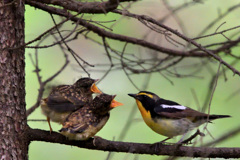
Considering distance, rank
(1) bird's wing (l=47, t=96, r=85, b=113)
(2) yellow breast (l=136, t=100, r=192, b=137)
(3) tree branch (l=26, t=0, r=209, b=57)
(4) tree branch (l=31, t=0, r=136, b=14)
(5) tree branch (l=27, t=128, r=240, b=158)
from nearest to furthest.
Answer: (4) tree branch (l=31, t=0, r=136, b=14), (5) tree branch (l=27, t=128, r=240, b=158), (1) bird's wing (l=47, t=96, r=85, b=113), (3) tree branch (l=26, t=0, r=209, b=57), (2) yellow breast (l=136, t=100, r=192, b=137)

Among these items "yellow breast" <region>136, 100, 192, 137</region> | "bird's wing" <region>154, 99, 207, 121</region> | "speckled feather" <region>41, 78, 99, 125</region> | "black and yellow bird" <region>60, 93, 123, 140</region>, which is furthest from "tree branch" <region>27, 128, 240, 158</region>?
"bird's wing" <region>154, 99, 207, 121</region>

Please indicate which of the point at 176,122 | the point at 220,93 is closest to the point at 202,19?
the point at 220,93

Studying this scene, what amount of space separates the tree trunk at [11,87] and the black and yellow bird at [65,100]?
0.31 metres

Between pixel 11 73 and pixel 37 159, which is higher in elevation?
pixel 37 159

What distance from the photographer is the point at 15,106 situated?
458 centimetres

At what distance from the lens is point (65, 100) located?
502 cm

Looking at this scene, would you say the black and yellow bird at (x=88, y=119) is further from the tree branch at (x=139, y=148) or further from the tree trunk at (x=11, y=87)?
the tree trunk at (x=11, y=87)

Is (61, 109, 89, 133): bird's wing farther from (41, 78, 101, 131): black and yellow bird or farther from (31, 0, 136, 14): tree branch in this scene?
(31, 0, 136, 14): tree branch

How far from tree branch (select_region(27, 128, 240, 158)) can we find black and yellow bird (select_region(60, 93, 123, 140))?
118 millimetres

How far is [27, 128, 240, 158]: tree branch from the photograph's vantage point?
449 centimetres

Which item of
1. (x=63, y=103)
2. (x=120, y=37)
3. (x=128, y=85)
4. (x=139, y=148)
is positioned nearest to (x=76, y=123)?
(x=63, y=103)

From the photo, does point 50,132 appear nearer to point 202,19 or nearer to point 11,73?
point 11,73

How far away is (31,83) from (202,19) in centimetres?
607

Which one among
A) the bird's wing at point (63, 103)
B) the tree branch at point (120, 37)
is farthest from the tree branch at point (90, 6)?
the bird's wing at point (63, 103)
